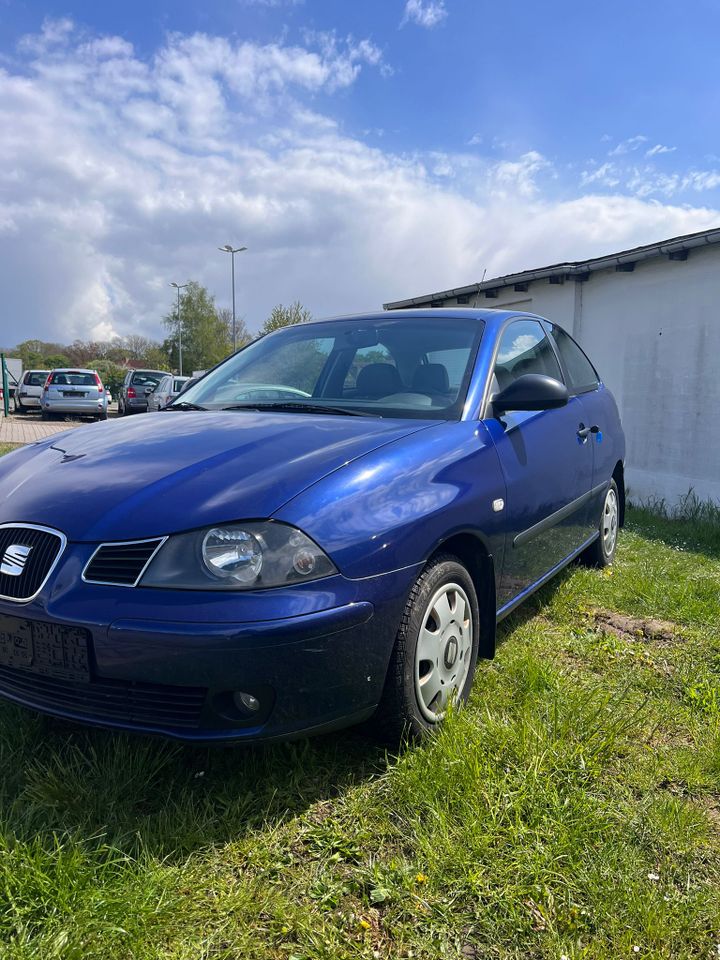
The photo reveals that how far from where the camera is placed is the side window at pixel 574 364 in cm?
413

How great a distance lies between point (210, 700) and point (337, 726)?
0.38 meters

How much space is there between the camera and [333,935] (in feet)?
5.13

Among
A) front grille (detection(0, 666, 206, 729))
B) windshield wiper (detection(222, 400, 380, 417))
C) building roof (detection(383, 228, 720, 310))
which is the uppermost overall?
building roof (detection(383, 228, 720, 310))

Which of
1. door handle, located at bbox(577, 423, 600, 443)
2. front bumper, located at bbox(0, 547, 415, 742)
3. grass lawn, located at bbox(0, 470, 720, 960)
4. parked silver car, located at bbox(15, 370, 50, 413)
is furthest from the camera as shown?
parked silver car, located at bbox(15, 370, 50, 413)

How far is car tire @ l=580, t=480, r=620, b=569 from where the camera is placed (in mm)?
4531

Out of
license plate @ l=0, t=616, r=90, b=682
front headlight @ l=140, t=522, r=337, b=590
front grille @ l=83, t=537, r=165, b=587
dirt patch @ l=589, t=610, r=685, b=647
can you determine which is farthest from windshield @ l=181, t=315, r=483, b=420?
dirt patch @ l=589, t=610, r=685, b=647

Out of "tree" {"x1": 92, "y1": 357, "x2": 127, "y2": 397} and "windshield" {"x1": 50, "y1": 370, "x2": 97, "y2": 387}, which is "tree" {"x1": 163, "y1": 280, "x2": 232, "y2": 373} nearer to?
"tree" {"x1": 92, "y1": 357, "x2": 127, "y2": 397}

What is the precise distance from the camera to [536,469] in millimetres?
3020

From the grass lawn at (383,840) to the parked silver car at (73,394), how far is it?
1753cm

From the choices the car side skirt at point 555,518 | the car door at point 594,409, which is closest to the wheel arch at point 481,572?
the car side skirt at point 555,518

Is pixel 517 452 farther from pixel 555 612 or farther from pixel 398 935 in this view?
pixel 398 935

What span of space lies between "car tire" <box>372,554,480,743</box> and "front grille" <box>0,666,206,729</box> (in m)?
0.59

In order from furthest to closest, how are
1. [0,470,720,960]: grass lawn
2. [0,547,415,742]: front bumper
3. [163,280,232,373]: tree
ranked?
1. [163,280,232,373]: tree
2. [0,547,415,742]: front bumper
3. [0,470,720,960]: grass lawn

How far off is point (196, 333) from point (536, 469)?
203 ft
